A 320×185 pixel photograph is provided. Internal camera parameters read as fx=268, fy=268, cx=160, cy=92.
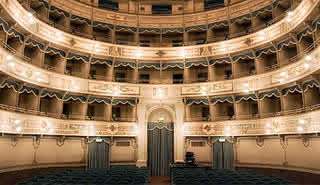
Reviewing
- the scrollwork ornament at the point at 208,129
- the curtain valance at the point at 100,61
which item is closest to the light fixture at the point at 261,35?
the scrollwork ornament at the point at 208,129

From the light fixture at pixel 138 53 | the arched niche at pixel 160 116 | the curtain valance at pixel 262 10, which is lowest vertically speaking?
the arched niche at pixel 160 116

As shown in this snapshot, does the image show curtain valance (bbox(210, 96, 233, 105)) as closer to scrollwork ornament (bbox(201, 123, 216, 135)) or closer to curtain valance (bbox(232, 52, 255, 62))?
scrollwork ornament (bbox(201, 123, 216, 135))

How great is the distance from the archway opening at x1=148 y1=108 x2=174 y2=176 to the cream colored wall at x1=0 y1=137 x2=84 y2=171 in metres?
6.51

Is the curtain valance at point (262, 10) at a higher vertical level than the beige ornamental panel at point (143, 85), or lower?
higher

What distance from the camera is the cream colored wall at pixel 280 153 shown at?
19219 mm

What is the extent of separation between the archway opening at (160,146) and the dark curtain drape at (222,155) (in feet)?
13.5

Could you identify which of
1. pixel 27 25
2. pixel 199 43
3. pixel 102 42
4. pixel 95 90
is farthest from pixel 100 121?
pixel 199 43

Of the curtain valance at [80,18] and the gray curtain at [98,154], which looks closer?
the gray curtain at [98,154]

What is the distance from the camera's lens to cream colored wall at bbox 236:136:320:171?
63.1 ft

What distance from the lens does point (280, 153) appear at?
22.1 metres

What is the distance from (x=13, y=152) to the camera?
1977 centimetres

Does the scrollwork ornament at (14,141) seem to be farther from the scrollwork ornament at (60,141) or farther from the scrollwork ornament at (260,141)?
the scrollwork ornament at (260,141)

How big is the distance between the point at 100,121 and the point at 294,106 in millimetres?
17109

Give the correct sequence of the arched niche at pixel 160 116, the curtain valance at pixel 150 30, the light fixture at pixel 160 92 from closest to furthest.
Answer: the light fixture at pixel 160 92
the arched niche at pixel 160 116
the curtain valance at pixel 150 30
